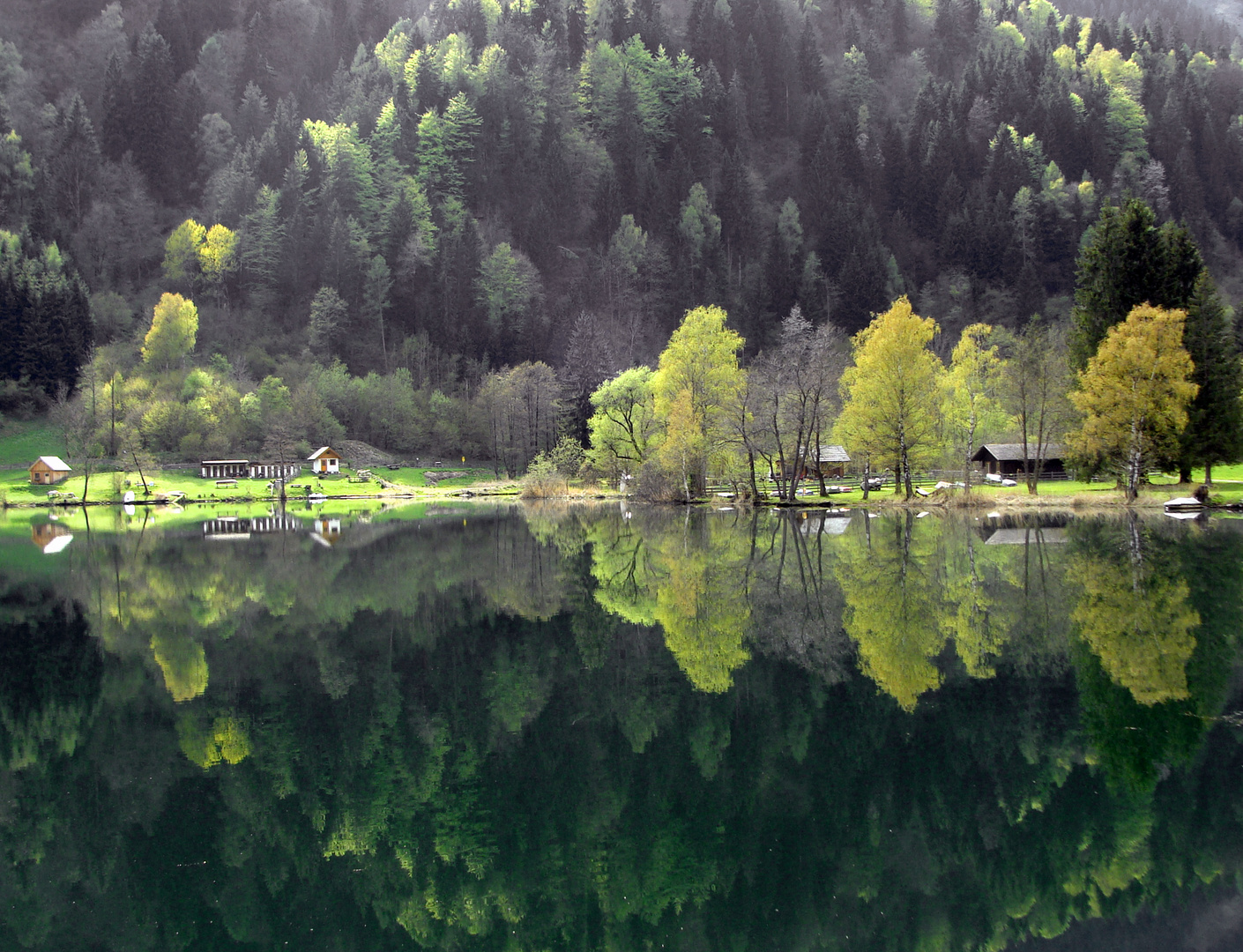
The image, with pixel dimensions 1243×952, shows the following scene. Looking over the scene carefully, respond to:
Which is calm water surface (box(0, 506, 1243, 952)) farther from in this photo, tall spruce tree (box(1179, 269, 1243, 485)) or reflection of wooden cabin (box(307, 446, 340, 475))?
reflection of wooden cabin (box(307, 446, 340, 475))

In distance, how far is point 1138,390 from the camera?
43250 mm

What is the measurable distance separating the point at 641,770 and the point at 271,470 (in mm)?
90890

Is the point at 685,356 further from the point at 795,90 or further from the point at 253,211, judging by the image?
the point at 795,90

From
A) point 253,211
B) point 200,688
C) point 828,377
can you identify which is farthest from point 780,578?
point 253,211

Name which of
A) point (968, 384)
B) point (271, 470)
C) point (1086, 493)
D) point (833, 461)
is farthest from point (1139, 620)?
point (271, 470)

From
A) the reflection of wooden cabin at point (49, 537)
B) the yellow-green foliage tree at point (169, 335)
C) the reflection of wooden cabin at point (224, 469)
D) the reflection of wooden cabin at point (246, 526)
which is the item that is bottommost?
the reflection of wooden cabin at point (246, 526)

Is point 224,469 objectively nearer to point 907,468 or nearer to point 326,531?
point 326,531

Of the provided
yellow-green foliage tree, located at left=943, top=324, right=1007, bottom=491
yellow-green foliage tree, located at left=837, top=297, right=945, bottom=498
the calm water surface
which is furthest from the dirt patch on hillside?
the calm water surface

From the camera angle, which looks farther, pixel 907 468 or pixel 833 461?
pixel 833 461

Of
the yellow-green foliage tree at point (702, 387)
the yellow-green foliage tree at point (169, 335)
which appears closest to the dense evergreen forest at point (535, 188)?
the yellow-green foliage tree at point (169, 335)

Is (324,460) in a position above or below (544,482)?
above

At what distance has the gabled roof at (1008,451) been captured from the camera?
68850 millimetres

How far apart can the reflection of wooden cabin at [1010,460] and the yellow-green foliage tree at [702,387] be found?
27.0 metres

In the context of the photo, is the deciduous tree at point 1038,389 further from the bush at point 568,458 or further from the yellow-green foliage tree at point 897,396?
the bush at point 568,458
